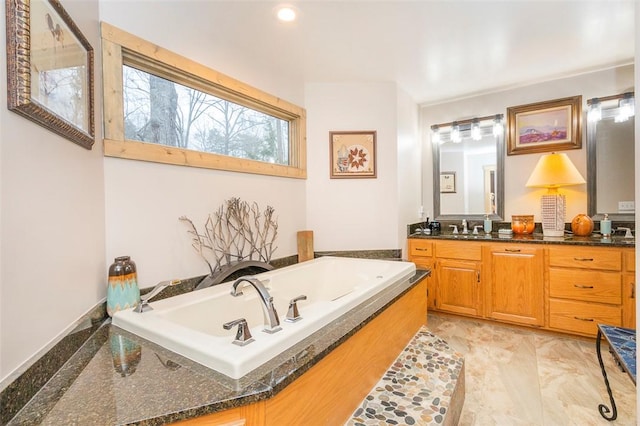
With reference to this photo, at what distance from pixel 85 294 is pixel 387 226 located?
2463 millimetres

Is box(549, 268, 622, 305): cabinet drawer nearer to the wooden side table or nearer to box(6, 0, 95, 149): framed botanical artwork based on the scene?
the wooden side table

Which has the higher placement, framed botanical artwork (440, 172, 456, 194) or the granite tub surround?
framed botanical artwork (440, 172, 456, 194)

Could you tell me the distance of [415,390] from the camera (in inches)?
53.9

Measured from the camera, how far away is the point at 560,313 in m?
2.55

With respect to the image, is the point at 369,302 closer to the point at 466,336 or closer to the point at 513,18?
the point at 466,336

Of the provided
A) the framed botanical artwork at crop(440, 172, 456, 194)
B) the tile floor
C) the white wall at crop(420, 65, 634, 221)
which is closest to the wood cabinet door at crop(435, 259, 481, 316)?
the tile floor

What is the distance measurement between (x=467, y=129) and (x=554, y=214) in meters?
1.28

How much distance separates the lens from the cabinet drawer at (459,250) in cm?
290

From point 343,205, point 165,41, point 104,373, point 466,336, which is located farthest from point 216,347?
point 466,336

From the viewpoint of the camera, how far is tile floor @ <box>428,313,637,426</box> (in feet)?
5.57

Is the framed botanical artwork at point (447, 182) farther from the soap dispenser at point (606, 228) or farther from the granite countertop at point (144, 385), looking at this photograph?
the granite countertop at point (144, 385)

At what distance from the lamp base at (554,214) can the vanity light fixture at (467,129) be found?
2.91ft

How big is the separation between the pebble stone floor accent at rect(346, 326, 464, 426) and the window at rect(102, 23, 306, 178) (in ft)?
5.51

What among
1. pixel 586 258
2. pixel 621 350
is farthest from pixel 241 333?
pixel 586 258
